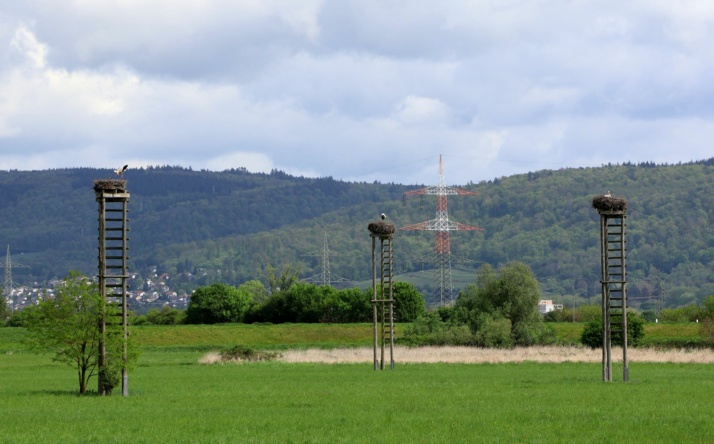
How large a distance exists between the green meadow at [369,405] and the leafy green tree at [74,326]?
1.74 m

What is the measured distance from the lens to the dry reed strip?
2781 inches

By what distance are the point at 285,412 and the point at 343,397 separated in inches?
225

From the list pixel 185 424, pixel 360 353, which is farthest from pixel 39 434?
pixel 360 353

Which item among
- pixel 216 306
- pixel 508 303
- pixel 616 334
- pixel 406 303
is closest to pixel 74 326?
pixel 616 334

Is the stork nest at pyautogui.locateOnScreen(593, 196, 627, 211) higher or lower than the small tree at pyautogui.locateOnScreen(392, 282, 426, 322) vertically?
higher

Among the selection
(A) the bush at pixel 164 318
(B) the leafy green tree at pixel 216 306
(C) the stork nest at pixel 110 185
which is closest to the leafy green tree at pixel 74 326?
(C) the stork nest at pixel 110 185

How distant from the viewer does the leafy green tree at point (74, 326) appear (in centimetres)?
4559

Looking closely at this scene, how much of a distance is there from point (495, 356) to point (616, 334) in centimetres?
1528

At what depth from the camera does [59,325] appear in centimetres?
4569

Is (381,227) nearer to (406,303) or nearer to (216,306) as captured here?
(406,303)

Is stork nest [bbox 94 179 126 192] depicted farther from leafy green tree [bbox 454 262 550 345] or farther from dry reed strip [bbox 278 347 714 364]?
leafy green tree [bbox 454 262 550 345]

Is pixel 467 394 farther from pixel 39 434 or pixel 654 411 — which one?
pixel 39 434

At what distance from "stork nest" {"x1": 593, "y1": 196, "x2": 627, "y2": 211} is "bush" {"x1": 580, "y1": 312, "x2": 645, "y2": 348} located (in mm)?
36084

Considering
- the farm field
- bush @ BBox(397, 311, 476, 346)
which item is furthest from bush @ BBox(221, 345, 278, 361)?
bush @ BBox(397, 311, 476, 346)
